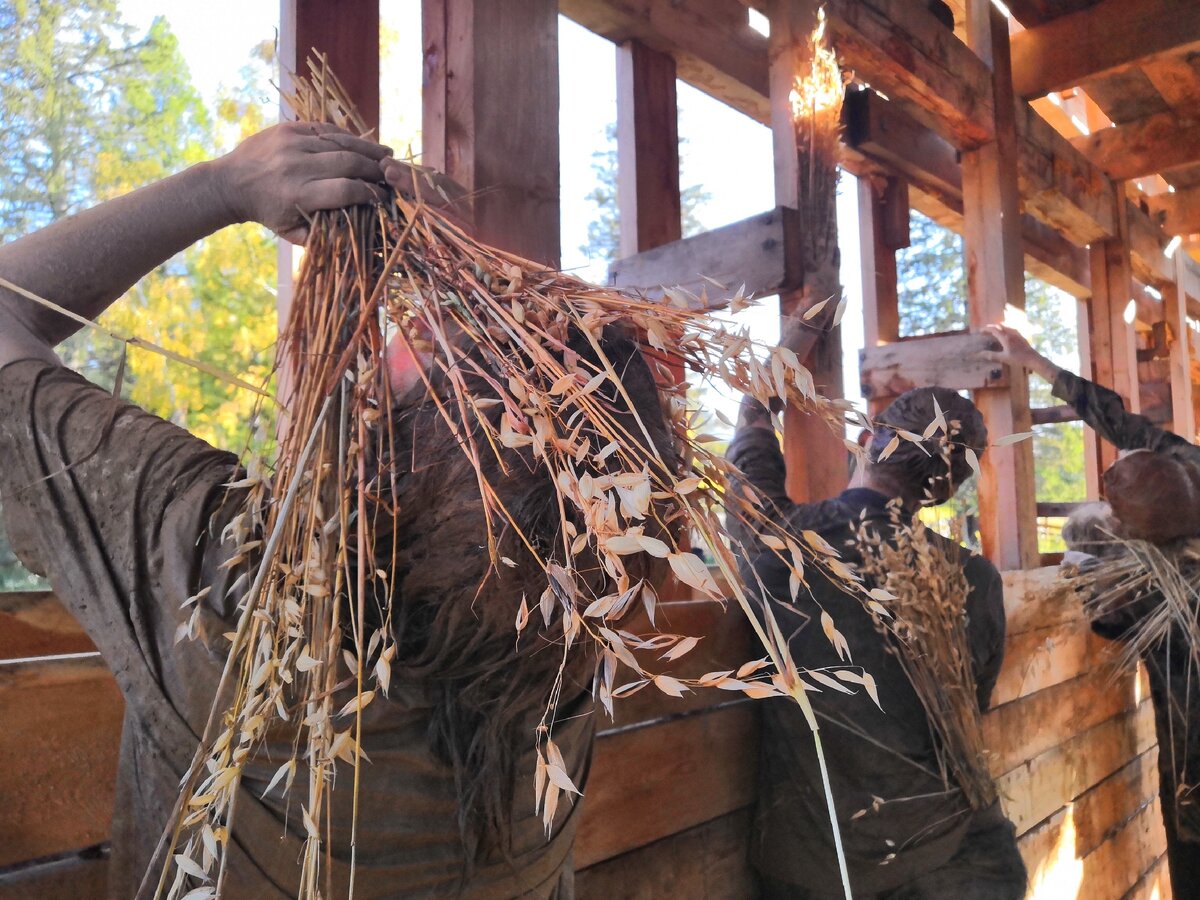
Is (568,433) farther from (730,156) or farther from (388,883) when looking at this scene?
(730,156)

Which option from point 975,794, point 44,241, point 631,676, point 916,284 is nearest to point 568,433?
point 44,241

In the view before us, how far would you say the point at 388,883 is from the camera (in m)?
1.01

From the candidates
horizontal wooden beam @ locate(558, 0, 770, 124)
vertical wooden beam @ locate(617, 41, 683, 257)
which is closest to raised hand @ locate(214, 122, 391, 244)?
vertical wooden beam @ locate(617, 41, 683, 257)

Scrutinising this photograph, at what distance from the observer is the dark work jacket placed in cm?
352

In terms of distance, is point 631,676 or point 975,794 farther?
point 975,794

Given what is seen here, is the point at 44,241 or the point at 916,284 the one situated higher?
the point at 916,284

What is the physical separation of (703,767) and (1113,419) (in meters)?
2.50

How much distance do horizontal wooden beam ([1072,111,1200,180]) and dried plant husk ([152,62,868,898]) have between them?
17.8 feet

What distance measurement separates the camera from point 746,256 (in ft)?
7.73

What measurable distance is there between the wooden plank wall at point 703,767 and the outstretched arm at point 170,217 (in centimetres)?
41

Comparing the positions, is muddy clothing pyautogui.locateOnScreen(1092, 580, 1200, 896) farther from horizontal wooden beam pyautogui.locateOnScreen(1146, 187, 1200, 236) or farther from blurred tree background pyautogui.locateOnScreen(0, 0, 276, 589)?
horizontal wooden beam pyautogui.locateOnScreen(1146, 187, 1200, 236)

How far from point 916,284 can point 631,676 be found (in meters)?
15.4

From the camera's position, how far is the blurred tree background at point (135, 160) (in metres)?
5.47

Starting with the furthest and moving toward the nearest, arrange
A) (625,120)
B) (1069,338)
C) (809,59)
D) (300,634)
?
(1069,338), (625,120), (809,59), (300,634)
